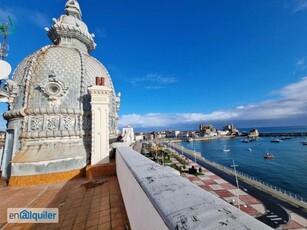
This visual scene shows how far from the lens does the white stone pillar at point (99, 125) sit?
30.6 ft

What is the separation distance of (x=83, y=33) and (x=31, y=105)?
A: 763cm

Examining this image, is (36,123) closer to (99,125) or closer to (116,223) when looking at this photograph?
(99,125)

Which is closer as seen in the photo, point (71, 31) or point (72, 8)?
point (71, 31)

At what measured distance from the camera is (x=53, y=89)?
10.3 m

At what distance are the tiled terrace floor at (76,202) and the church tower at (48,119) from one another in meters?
0.98

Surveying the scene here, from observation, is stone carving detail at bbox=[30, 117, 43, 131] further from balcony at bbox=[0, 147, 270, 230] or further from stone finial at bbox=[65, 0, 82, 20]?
stone finial at bbox=[65, 0, 82, 20]

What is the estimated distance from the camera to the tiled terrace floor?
4.38 m

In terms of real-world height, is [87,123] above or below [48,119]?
below

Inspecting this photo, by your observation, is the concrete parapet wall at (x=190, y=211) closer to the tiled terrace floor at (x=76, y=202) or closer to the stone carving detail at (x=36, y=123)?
the tiled terrace floor at (x=76, y=202)

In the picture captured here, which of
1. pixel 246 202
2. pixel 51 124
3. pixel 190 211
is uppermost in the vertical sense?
pixel 51 124

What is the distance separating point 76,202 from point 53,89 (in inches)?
293

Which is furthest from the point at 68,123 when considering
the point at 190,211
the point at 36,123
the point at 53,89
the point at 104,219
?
the point at 190,211

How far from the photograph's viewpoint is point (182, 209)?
1.39 metres

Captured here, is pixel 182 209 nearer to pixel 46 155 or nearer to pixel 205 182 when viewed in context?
pixel 46 155
